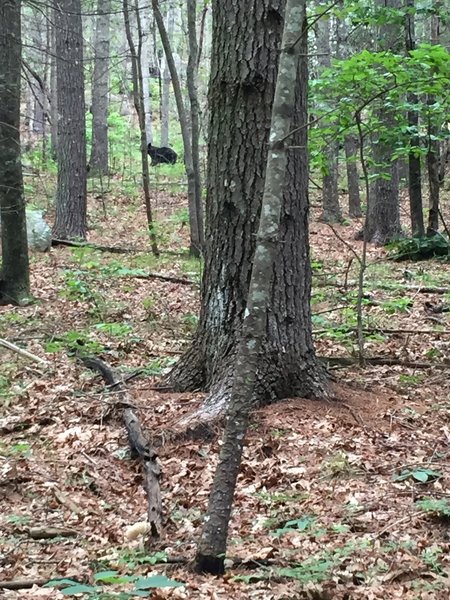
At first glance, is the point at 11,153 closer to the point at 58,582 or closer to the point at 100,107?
the point at 58,582

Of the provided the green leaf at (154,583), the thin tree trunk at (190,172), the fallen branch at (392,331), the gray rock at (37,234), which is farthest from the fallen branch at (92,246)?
the green leaf at (154,583)

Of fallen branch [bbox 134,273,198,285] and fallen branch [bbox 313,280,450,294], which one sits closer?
fallen branch [bbox 313,280,450,294]

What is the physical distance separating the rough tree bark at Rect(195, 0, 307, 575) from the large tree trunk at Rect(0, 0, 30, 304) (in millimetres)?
5985

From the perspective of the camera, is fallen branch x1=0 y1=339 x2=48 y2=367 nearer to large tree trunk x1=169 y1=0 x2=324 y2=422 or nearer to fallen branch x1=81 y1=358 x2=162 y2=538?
fallen branch x1=81 y1=358 x2=162 y2=538

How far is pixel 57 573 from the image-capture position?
11.1 ft

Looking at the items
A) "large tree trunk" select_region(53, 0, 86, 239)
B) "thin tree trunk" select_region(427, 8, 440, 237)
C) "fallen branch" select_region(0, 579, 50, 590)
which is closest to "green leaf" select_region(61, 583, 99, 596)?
"fallen branch" select_region(0, 579, 50, 590)

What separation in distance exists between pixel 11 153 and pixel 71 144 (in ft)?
17.7

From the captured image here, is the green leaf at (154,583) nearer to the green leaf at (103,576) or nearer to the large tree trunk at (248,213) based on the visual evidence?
the green leaf at (103,576)

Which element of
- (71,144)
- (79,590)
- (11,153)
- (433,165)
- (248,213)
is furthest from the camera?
(71,144)

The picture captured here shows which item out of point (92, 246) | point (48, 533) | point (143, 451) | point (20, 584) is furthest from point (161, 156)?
point (20, 584)

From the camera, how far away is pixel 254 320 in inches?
127

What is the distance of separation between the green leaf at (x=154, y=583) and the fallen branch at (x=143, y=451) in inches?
28.3

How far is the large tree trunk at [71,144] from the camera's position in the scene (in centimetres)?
1348

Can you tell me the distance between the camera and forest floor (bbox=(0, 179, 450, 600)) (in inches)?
127
